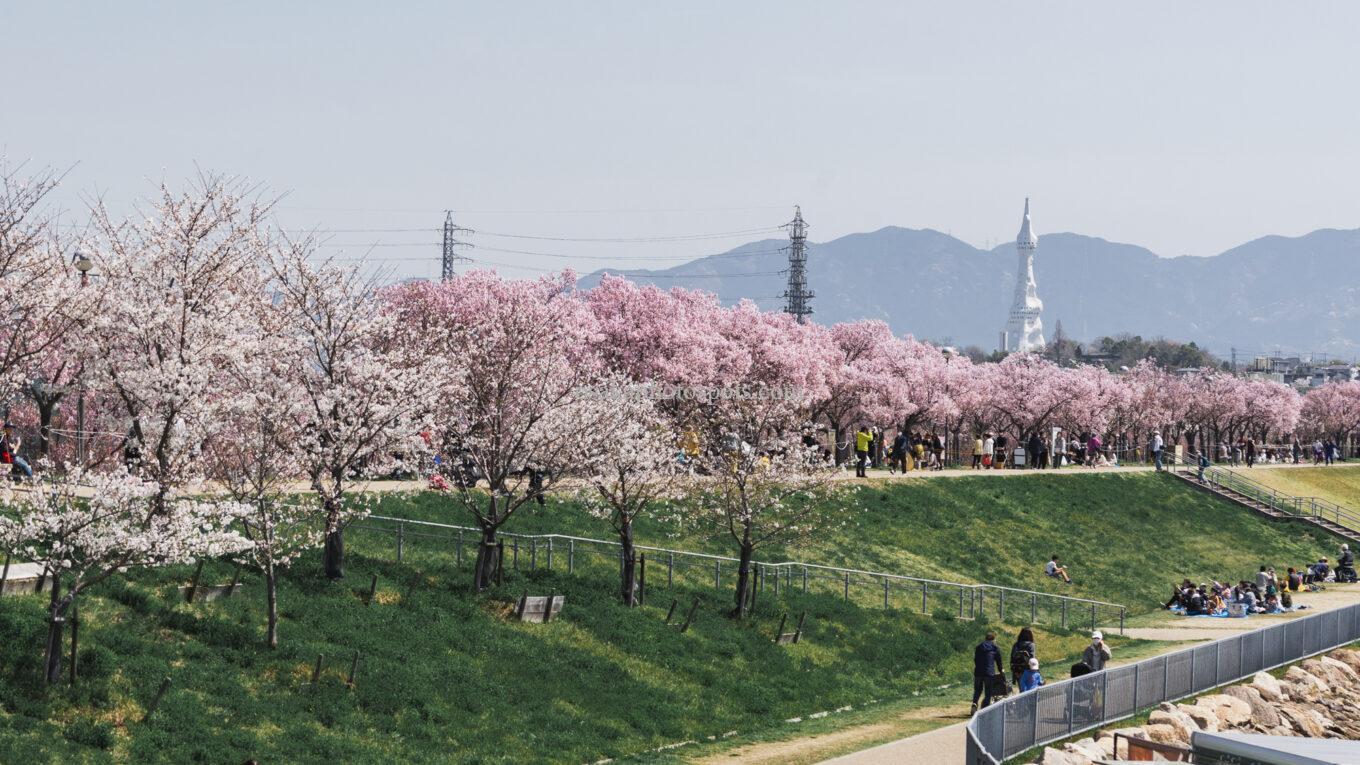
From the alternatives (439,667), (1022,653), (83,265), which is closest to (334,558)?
(439,667)

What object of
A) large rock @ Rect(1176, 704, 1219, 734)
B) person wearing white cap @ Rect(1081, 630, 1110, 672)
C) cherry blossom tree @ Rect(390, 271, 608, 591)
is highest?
cherry blossom tree @ Rect(390, 271, 608, 591)

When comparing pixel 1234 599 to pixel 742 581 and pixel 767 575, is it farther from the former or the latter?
pixel 742 581

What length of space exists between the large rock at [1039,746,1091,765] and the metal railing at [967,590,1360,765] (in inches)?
16.6

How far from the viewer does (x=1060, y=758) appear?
24.7 meters

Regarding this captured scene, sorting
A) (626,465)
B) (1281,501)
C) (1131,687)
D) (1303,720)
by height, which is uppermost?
(626,465)

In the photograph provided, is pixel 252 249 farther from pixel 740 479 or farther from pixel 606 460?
pixel 740 479

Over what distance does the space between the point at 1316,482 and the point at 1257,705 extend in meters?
66.2

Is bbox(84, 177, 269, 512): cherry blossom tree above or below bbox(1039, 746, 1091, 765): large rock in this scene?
above

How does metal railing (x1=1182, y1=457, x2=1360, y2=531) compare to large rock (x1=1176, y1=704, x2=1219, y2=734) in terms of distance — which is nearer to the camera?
large rock (x1=1176, y1=704, x2=1219, y2=734)

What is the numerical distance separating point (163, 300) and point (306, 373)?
3638 millimetres

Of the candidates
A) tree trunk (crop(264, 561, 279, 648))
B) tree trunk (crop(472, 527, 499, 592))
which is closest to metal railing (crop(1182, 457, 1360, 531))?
tree trunk (crop(472, 527, 499, 592))

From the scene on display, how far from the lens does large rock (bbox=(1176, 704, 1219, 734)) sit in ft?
98.3

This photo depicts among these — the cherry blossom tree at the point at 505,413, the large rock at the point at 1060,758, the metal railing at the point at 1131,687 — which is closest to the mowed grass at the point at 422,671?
the cherry blossom tree at the point at 505,413

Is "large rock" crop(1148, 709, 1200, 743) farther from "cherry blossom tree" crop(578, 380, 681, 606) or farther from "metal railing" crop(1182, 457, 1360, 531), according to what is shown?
"metal railing" crop(1182, 457, 1360, 531)
